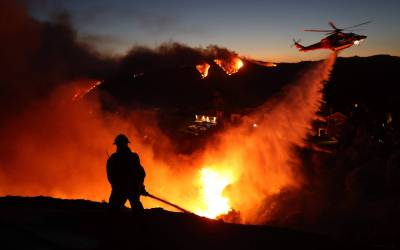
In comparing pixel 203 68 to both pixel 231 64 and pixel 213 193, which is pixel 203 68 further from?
pixel 213 193

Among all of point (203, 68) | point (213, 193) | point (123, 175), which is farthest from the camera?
point (213, 193)

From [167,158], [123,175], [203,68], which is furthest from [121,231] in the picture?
[167,158]

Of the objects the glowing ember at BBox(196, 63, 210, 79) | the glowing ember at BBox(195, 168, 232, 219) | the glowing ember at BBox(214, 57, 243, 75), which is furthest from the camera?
the glowing ember at BBox(195, 168, 232, 219)

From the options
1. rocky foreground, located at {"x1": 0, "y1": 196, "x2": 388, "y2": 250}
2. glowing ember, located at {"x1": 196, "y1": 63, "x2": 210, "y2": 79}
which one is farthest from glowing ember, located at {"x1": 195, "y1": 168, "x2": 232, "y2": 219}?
rocky foreground, located at {"x1": 0, "y1": 196, "x2": 388, "y2": 250}

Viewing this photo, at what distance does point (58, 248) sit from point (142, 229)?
1685mm

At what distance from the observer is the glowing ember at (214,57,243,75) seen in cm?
1434

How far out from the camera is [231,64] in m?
14.7

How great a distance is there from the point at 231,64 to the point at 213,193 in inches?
423

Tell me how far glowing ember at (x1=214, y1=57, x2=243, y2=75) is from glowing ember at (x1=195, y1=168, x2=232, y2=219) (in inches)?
359

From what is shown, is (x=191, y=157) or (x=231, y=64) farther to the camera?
(x=191, y=157)

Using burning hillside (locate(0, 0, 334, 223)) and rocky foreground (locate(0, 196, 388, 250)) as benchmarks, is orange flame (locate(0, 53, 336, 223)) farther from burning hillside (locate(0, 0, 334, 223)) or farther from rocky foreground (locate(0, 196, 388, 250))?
rocky foreground (locate(0, 196, 388, 250))

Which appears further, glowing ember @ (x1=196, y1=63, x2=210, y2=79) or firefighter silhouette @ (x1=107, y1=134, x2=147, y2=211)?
glowing ember @ (x1=196, y1=63, x2=210, y2=79)

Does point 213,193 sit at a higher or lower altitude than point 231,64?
lower

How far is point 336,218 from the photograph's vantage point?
16.0 metres
